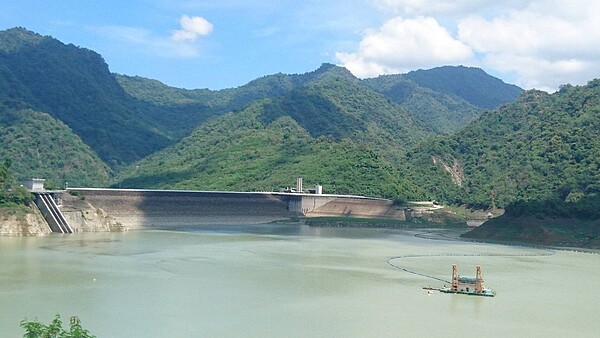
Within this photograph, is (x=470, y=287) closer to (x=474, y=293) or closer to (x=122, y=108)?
(x=474, y=293)

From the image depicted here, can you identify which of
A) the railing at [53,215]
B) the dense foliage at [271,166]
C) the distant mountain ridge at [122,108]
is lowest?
the railing at [53,215]

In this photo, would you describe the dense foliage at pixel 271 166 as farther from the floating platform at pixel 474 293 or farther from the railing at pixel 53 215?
the floating platform at pixel 474 293

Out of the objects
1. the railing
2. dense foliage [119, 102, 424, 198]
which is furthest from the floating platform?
dense foliage [119, 102, 424, 198]

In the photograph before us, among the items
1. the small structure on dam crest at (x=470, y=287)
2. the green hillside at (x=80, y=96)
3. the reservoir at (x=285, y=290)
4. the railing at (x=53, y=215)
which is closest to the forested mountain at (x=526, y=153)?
the reservoir at (x=285, y=290)

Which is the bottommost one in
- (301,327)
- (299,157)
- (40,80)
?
(301,327)

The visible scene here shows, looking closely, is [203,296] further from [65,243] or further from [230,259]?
[65,243]

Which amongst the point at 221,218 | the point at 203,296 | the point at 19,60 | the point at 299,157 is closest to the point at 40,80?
the point at 19,60

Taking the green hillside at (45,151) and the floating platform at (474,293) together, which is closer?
the floating platform at (474,293)
